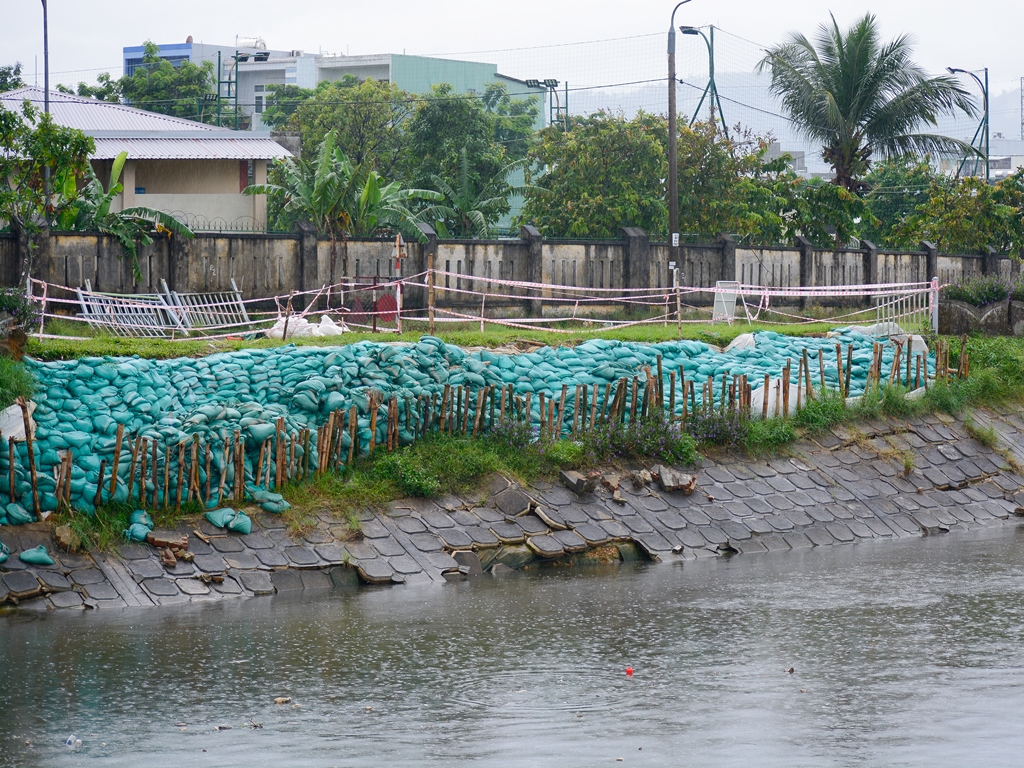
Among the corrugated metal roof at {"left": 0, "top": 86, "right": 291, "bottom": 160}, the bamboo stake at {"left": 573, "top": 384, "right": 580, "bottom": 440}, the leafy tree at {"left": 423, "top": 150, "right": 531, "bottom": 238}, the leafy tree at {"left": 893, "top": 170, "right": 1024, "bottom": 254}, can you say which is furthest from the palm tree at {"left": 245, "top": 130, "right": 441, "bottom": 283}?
the leafy tree at {"left": 893, "top": 170, "right": 1024, "bottom": 254}

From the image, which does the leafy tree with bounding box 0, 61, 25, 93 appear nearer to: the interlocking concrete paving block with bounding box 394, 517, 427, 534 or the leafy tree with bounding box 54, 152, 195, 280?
the leafy tree with bounding box 54, 152, 195, 280

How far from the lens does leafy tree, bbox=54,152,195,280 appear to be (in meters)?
19.8

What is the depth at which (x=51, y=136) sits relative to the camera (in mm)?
16719

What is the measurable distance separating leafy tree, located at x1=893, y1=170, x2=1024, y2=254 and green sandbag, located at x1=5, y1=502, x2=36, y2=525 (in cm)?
2765

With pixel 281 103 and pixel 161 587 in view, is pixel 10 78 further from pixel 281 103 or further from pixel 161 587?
pixel 161 587

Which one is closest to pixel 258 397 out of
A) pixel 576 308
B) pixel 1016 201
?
pixel 576 308

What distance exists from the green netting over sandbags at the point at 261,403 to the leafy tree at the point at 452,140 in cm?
1958

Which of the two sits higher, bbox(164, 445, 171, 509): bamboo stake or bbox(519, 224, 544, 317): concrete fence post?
bbox(519, 224, 544, 317): concrete fence post

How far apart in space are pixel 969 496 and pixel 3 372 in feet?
36.0

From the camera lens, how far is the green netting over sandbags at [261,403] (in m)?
11.1

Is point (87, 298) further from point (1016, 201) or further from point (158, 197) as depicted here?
point (1016, 201)

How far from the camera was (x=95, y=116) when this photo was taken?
30266 millimetres

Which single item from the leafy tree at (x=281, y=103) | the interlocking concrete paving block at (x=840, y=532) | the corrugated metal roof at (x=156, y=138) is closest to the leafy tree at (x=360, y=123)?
the leafy tree at (x=281, y=103)

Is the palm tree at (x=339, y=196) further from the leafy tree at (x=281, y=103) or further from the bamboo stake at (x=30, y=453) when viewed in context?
the leafy tree at (x=281, y=103)
